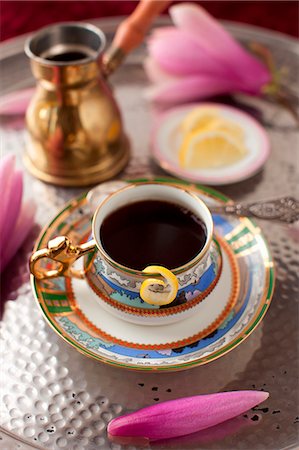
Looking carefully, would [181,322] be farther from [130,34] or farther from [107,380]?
[130,34]

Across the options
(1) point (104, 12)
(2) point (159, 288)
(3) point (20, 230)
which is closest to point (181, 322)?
(2) point (159, 288)

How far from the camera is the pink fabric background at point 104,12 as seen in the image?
4.39ft

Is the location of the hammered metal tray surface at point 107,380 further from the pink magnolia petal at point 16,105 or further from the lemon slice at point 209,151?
the pink magnolia petal at point 16,105

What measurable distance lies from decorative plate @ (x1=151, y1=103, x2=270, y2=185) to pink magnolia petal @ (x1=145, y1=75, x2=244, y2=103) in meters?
0.03

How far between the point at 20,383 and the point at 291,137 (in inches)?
22.5

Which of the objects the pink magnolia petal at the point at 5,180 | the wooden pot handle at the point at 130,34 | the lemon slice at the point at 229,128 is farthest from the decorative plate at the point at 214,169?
the pink magnolia petal at the point at 5,180

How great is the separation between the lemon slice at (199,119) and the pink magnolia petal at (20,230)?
27cm

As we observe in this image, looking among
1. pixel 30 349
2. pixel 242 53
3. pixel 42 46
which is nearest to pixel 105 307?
pixel 30 349

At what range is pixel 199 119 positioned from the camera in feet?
3.32

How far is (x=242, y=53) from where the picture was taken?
1.07 meters

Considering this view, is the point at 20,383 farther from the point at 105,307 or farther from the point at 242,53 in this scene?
the point at 242,53

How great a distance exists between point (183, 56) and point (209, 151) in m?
0.19

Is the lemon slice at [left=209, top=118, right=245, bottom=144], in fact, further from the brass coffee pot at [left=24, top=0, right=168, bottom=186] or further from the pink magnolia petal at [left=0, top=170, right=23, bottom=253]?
the pink magnolia petal at [left=0, top=170, right=23, bottom=253]

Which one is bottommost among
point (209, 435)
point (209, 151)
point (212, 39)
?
point (209, 435)
